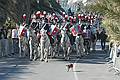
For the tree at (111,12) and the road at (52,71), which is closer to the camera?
the tree at (111,12)

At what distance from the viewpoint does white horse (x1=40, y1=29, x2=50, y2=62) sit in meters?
22.8

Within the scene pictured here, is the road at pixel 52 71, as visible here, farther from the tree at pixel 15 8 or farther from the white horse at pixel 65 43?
the tree at pixel 15 8

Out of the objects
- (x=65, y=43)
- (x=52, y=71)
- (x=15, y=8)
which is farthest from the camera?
(x=15, y=8)

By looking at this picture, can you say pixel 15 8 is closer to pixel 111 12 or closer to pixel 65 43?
pixel 65 43

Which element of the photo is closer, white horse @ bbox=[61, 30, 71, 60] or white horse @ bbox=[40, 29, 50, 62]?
white horse @ bbox=[40, 29, 50, 62]

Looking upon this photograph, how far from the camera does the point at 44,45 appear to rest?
2303cm

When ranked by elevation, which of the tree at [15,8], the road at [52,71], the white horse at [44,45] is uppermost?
the tree at [15,8]

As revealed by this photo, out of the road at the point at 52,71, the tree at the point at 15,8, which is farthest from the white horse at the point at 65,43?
the tree at the point at 15,8

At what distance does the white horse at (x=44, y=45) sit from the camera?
896 inches

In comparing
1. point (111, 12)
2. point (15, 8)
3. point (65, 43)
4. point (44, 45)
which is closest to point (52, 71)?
point (44, 45)

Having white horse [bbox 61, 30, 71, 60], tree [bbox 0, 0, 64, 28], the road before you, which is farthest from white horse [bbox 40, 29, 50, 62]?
tree [bbox 0, 0, 64, 28]

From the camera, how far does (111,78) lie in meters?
16.8

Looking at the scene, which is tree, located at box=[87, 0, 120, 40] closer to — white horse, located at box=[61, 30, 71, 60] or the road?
the road

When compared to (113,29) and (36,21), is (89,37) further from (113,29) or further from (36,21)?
(113,29)
